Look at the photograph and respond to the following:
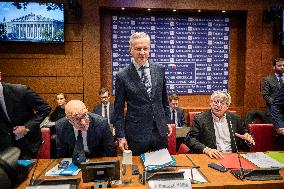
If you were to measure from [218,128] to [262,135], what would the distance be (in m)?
0.63

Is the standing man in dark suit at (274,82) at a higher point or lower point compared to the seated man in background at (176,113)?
higher

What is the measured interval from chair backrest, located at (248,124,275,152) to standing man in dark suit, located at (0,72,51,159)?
2.11m

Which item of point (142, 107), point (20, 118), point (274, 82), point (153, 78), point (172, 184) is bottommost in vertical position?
point (172, 184)

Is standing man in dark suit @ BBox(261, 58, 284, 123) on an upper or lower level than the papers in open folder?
upper

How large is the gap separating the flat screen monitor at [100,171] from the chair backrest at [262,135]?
1.93 metres

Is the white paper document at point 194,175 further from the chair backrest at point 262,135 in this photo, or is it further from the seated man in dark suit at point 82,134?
the chair backrest at point 262,135

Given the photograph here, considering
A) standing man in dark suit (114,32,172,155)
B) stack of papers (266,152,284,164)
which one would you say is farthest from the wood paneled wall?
stack of papers (266,152,284,164)

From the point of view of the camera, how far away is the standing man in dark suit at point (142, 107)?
2.56m

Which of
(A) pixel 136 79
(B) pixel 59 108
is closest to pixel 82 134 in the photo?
(A) pixel 136 79

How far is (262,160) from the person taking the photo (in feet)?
7.57

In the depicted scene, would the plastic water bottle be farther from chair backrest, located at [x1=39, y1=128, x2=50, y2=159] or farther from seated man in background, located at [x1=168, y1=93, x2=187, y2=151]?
seated man in background, located at [x1=168, y1=93, x2=187, y2=151]

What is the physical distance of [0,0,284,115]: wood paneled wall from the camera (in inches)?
207

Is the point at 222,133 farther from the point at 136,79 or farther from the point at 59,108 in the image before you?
the point at 59,108

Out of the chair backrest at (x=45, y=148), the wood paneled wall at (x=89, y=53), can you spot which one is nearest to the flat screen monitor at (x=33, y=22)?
the wood paneled wall at (x=89, y=53)
